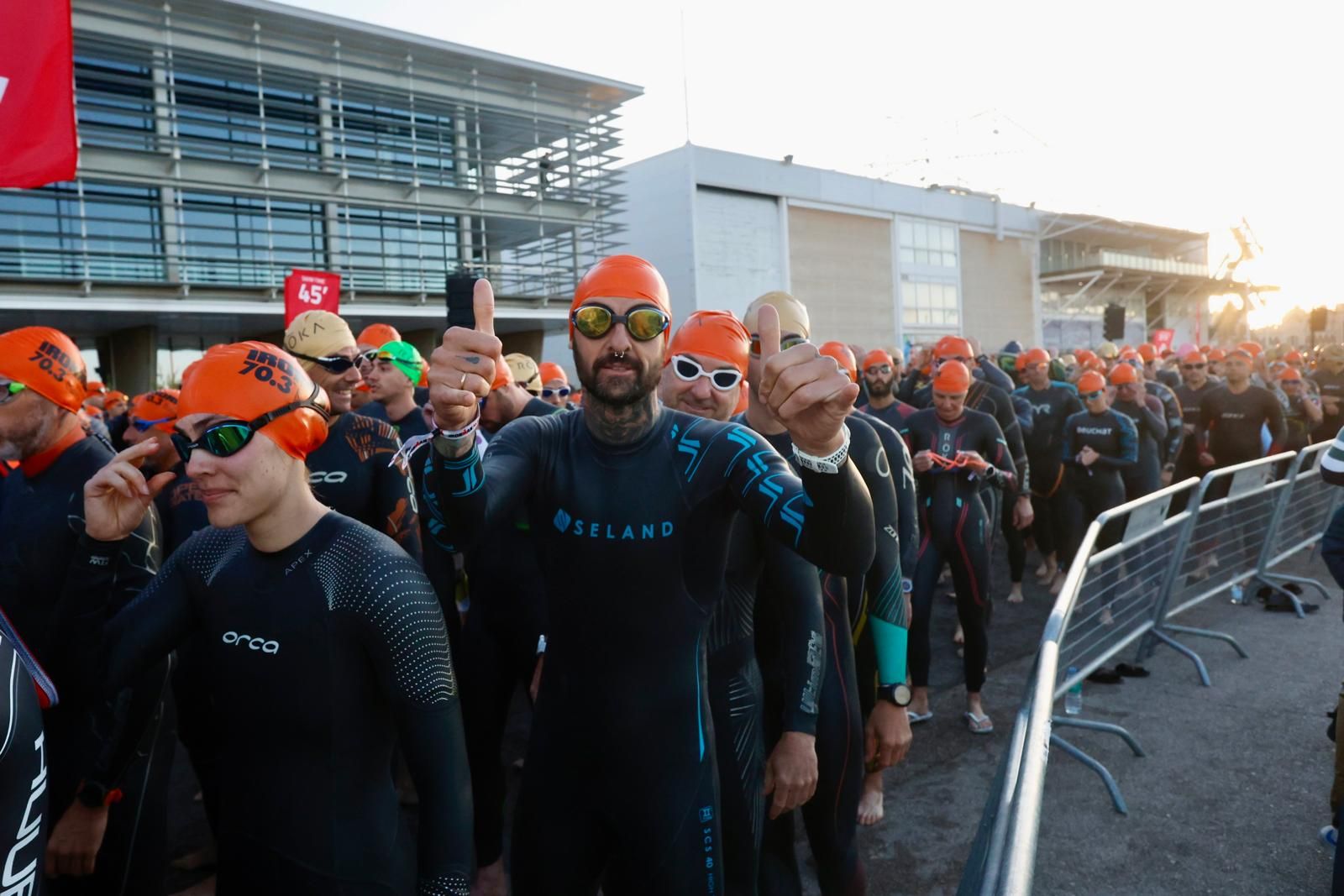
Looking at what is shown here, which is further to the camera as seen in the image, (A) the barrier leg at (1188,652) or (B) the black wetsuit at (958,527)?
(A) the barrier leg at (1188,652)

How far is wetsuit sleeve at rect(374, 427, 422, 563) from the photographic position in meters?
4.17

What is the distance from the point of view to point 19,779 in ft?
5.53

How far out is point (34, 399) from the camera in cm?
333

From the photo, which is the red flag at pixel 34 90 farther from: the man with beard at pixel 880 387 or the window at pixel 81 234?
the window at pixel 81 234

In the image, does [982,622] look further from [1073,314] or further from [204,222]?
[1073,314]

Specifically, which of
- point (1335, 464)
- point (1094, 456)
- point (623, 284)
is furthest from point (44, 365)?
point (1094, 456)

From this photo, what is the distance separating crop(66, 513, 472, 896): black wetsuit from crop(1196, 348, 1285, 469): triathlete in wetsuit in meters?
9.65

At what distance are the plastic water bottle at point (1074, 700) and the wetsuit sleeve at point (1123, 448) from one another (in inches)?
135

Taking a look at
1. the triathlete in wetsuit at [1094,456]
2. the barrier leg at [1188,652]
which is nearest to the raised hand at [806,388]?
the barrier leg at [1188,652]

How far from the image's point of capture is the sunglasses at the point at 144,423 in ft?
19.3

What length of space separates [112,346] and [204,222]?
4.44 meters

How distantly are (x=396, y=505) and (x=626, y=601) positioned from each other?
6.79 ft

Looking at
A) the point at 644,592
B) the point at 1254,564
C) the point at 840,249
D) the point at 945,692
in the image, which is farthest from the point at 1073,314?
the point at 644,592

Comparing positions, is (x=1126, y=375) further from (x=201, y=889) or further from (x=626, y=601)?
(x=201, y=889)
